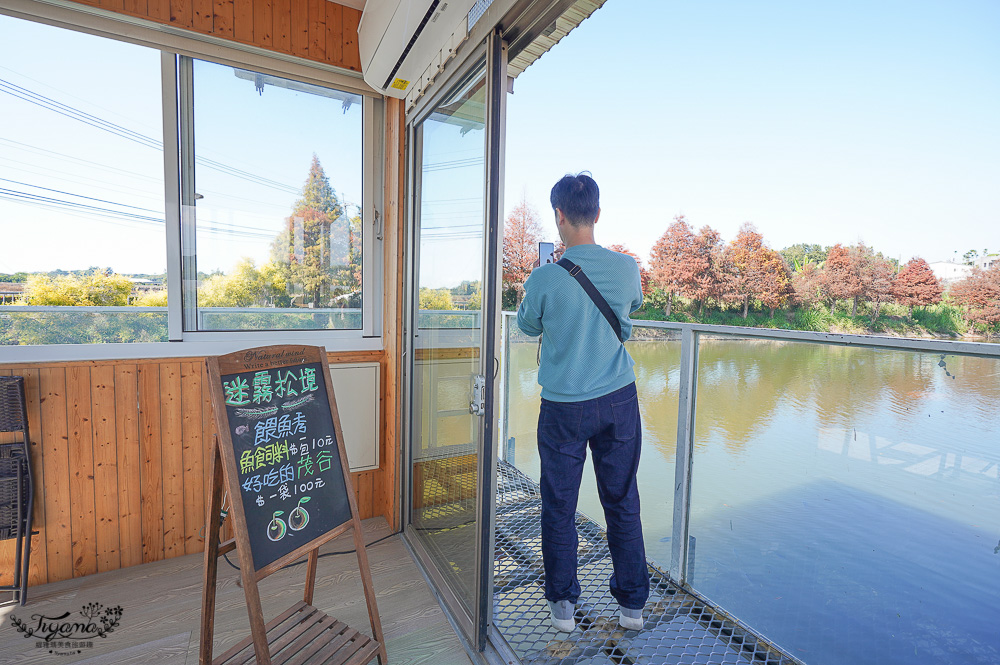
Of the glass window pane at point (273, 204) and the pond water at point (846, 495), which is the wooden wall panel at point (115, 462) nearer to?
the glass window pane at point (273, 204)

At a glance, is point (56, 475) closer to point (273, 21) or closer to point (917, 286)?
point (273, 21)

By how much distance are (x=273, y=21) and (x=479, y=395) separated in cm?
223

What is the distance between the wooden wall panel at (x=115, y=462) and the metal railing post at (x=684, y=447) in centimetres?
199

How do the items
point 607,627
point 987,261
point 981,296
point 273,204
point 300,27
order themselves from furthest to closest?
point 987,261, point 981,296, point 273,204, point 300,27, point 607,627

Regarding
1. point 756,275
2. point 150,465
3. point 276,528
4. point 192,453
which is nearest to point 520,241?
point 756,275

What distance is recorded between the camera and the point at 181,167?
2408 mm

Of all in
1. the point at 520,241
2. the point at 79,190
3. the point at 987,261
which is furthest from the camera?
the point at 520,241

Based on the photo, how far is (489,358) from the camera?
1686 millimetres

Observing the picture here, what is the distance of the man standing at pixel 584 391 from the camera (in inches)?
62.8

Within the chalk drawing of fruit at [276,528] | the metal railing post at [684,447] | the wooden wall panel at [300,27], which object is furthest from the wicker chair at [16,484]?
the metal railing post at [684,447]

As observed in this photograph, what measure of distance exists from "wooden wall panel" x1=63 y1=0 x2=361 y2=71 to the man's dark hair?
1728 mm

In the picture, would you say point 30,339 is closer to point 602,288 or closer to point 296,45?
point 296,45

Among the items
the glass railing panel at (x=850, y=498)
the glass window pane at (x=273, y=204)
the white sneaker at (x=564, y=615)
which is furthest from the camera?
the glass window pane at (x=273, y=204)

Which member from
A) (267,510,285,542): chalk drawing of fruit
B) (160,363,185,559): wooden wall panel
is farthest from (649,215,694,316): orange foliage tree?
(267,510,285,542): chalk drawing of fruit
